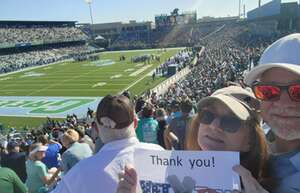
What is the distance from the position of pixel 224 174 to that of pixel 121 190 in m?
0.48

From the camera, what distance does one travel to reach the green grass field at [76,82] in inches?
1310

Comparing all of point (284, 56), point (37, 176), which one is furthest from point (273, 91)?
point (37, 176)

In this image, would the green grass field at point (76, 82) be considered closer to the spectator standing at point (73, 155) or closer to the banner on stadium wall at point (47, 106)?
the banner on stadium wall at point (47, 106)

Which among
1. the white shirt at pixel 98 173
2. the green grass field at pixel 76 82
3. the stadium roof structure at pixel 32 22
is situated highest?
the white shirt at pixel 98 173

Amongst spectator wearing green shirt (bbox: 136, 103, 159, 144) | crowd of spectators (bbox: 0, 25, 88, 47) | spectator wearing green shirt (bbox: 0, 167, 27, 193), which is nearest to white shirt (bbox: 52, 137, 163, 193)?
spectator wearing green shirt (bbox: 0, 167, 27, 193)

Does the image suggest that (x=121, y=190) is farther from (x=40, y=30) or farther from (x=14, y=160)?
(x=40, y=30)

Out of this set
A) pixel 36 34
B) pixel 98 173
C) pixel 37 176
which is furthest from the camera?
pixel 36 34

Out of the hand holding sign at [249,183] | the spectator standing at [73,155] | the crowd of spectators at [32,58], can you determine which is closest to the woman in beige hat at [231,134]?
the hand holding sign at [249,183]

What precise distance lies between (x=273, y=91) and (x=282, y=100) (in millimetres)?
55

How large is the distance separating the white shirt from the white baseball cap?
879mm

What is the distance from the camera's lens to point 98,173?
237 centimetres

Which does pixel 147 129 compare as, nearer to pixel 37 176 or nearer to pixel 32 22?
pixel 37 176

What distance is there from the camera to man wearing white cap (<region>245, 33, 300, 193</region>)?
1674mm

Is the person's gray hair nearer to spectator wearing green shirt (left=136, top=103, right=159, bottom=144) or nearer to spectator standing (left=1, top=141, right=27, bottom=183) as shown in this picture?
spectator wearing green shirt (left=136, top=103, right=159, bottom=144)
